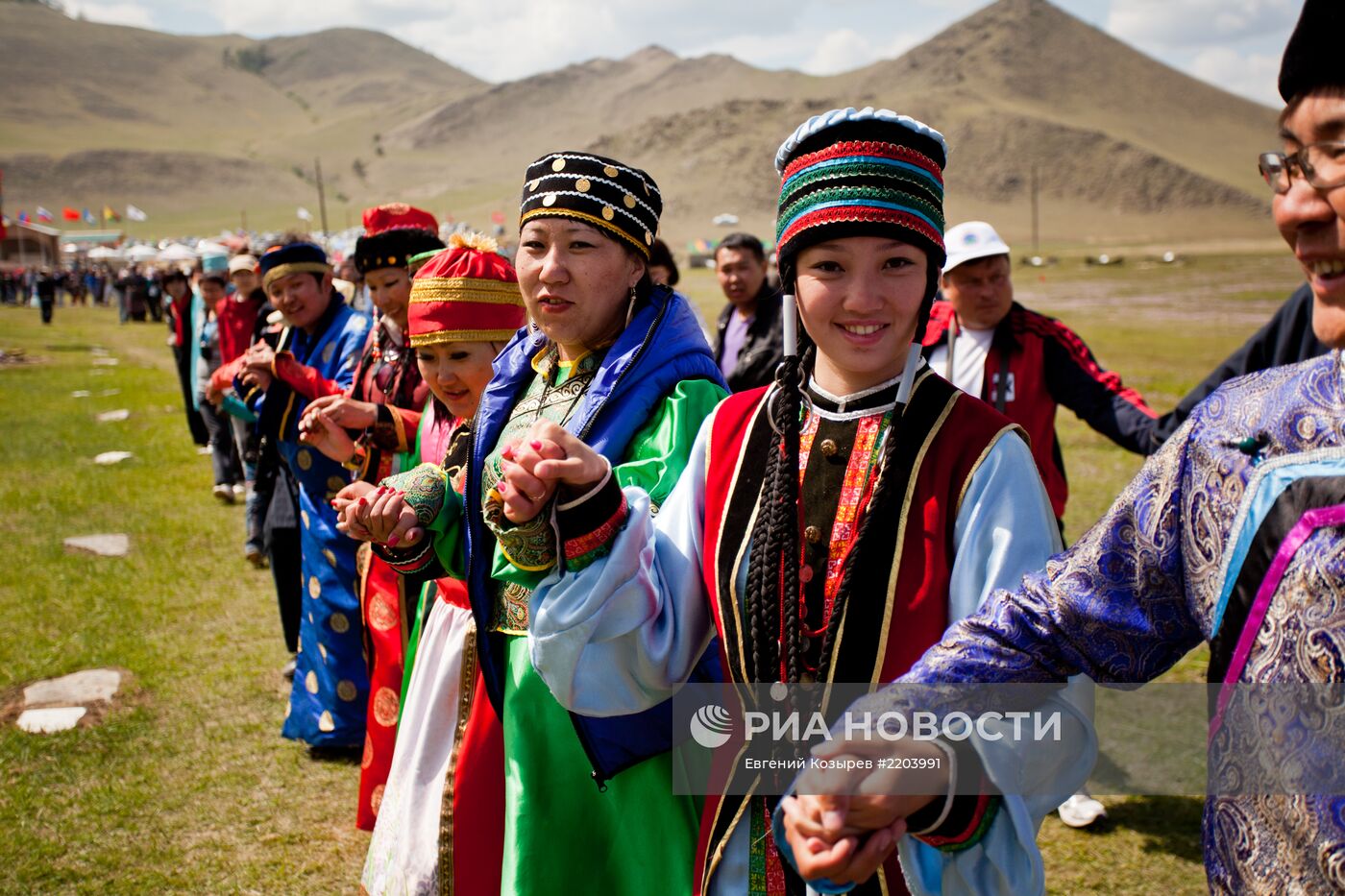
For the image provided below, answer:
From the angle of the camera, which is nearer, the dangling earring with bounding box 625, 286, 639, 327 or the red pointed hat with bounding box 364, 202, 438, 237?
the dangling earring with bounding box 625, 286, 639, 327

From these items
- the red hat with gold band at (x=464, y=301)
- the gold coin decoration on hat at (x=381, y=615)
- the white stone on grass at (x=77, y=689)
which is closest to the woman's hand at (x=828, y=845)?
the red hat with gold band at (x=464, y=301)

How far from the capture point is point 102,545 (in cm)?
786

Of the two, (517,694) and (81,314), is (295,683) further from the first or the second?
(81,314)

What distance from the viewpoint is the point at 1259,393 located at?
3.93ft

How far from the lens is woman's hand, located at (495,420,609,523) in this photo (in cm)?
163

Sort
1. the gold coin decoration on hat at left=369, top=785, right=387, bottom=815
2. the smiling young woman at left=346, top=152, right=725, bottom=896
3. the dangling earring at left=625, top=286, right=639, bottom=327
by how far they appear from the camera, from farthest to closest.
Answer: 1. the gold coin decoration on hat at left=369, top=785, right=387, bottom=815
2. the dangling earring at left=625, top=286, right=639, bottom=327
3. the smiling young woman at left=346, top=152, right=725, bottom=896

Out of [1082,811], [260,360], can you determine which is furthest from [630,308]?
[1082,811]

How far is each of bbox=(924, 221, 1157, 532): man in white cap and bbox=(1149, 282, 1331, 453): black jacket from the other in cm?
32

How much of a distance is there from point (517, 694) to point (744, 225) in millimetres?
77287

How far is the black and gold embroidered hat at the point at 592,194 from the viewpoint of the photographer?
7.82ft

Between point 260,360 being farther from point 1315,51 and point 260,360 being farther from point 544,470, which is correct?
point 1315,51

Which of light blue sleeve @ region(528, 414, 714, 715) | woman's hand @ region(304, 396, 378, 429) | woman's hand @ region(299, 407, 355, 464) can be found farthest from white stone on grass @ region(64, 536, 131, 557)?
light blue sleeve @ region(528, 414, 714, 715)

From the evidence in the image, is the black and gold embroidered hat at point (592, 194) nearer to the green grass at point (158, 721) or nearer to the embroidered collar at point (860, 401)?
the embroidered collar at point (860, 401)

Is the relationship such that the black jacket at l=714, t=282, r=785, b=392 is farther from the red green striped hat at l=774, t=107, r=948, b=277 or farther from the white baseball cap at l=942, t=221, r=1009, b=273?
the red green striped hat at l=774, t=107, r=948, b=277
